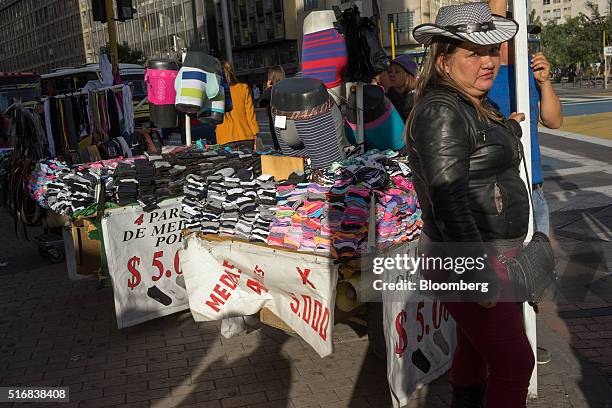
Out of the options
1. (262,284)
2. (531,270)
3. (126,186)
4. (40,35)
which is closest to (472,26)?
(531,270)

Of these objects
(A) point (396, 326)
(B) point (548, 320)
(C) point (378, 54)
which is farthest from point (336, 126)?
(B) point (548, 320)

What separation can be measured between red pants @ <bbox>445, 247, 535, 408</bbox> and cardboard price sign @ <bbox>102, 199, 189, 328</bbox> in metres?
3.06

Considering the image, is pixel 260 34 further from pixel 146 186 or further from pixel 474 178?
pixel 474 178

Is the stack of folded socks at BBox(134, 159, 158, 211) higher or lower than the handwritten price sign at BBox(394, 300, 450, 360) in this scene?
higher

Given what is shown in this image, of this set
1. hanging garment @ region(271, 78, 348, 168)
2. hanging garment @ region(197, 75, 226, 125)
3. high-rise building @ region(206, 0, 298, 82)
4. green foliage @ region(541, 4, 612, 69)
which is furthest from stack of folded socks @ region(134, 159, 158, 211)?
high-rise building @ region(206, 0, 298, 82)

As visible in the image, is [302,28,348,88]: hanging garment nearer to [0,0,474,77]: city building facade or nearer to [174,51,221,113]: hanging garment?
[174,51,221,113]: hanging garment

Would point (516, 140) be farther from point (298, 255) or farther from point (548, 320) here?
point (548, 320)

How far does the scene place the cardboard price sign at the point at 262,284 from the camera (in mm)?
3611

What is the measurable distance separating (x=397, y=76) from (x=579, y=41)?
58.7 metres

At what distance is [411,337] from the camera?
355 centimetres

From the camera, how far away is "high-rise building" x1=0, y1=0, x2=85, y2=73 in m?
106

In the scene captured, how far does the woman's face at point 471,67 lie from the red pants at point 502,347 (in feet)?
2.30

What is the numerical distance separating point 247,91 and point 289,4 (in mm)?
61394

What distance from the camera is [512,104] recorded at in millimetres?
3457
